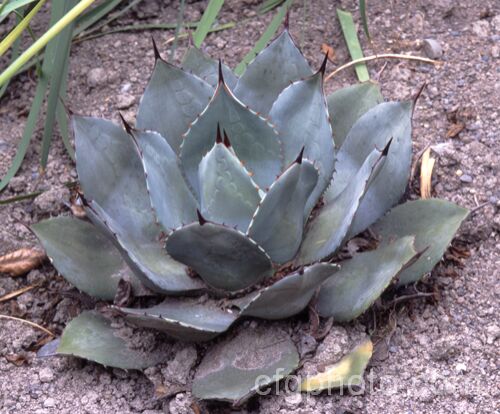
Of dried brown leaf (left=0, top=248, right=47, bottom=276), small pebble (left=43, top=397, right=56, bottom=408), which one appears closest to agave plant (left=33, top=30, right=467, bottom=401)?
small pebble (left=43, top=397, right=56, bottom=408)

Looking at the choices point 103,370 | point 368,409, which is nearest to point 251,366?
point 368,409

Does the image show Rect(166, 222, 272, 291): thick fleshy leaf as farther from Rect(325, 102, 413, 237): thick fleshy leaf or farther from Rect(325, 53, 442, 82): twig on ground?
Rect(325, 53, 442, 82): twig on ground

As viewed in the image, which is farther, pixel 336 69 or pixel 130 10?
pixel 130 10

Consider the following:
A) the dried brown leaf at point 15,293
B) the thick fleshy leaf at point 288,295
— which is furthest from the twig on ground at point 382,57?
the dried brown leaf at point 15,293

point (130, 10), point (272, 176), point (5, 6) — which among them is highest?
point (5, 6)

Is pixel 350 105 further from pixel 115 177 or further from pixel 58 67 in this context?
pixel 58 67

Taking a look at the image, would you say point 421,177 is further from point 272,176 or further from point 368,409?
point 368,409
